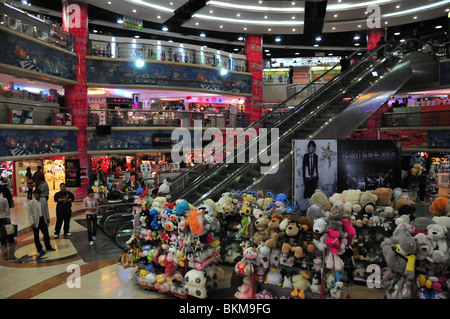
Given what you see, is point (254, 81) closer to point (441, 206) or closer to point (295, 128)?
point (295, 128)

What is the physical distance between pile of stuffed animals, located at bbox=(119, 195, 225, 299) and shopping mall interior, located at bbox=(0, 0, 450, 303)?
0.04 meters

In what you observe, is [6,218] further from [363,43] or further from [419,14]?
[363,43]

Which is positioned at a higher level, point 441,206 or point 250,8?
point 250,8

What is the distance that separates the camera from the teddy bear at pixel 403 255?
14.1ft

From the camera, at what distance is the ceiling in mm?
16531

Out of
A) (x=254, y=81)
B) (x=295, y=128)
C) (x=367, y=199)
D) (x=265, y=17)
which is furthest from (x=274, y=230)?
(x=254, y=81)

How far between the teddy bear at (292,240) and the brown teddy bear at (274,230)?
0.11 m

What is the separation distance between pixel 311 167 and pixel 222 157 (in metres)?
4.04

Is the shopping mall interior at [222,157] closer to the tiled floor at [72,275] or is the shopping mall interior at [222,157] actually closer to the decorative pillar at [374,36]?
the tiled floor at [72,275]

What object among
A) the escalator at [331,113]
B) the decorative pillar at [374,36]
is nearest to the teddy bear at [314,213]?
the escalator at [331,113]

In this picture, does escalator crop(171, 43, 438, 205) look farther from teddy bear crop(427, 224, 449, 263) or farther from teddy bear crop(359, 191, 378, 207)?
teddy bear crop(427, 224, 449, 263)

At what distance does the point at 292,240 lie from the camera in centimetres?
484

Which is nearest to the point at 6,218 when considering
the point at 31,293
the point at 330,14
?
the point at 31,293
